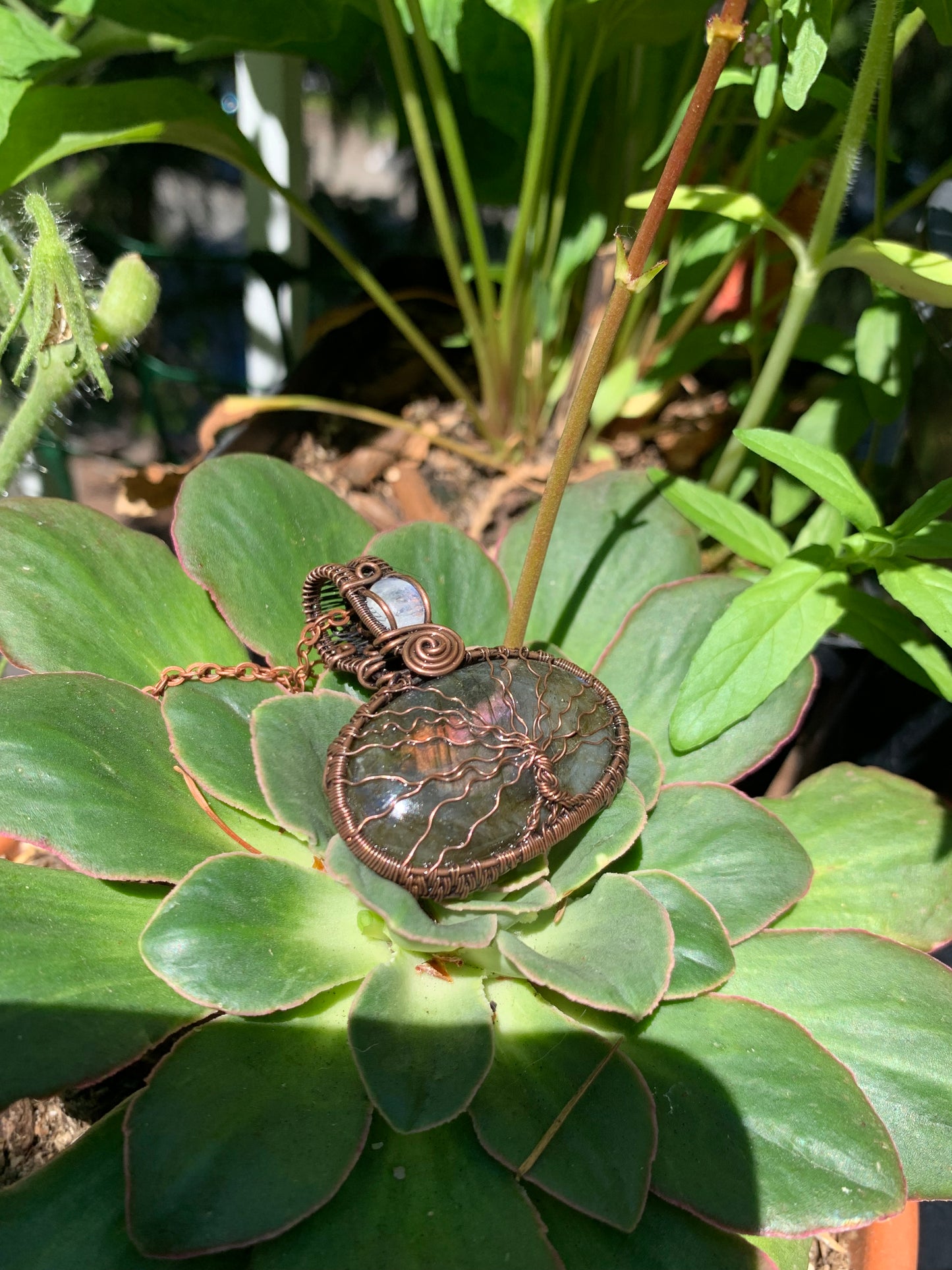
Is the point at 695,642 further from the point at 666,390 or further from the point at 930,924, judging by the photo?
the point at 666,390

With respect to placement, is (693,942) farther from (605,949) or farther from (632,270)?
(632,270)

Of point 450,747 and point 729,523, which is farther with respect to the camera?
point 729,523

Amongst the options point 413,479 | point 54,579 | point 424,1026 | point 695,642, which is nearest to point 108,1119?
point 424,1026

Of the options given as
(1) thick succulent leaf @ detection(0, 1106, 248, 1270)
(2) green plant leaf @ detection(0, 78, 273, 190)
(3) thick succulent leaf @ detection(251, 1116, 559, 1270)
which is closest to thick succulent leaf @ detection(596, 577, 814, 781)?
(3) thick succulent leaf @ detection(251, 1116, 559, 1270)

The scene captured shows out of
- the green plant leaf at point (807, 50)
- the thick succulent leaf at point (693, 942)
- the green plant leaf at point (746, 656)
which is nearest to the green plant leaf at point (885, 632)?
the green plant leaf at point (746, 656)

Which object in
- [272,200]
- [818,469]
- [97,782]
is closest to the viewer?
[97,782]

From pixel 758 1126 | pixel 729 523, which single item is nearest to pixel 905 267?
pixel 729 523
